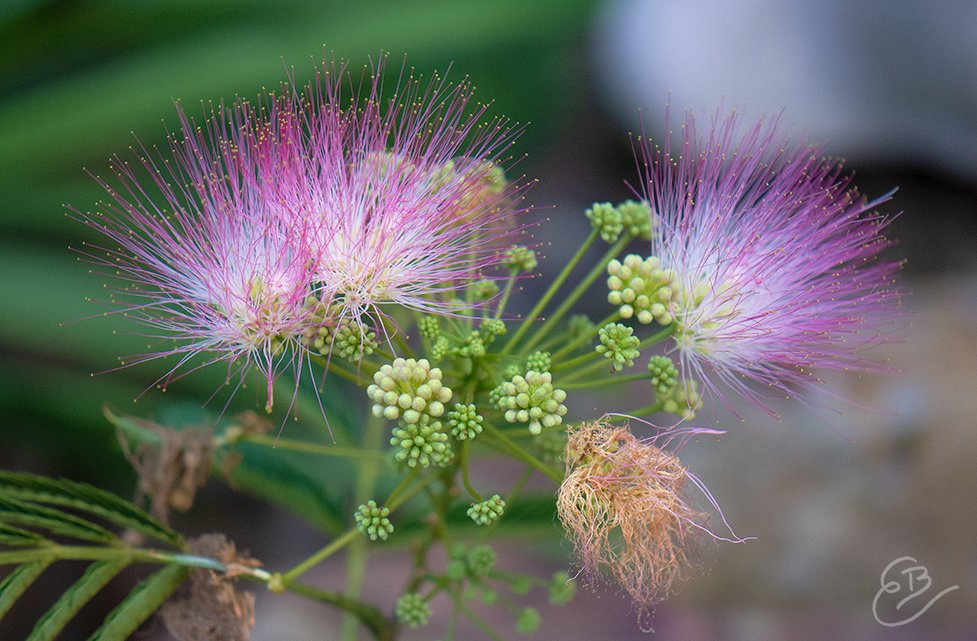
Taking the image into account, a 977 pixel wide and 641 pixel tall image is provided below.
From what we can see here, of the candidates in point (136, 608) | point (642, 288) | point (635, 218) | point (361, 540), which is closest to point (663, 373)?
point (642, 288)

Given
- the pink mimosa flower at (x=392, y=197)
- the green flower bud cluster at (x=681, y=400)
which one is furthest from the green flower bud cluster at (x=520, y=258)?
the green flower bud cluster at (x=681, y=400)

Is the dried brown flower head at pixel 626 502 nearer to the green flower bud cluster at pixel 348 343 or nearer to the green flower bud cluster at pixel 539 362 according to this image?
the green flower bud cluster at pixel 539 362

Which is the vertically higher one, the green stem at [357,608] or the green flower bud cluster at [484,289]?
the green flower bud cluster at [484,289]

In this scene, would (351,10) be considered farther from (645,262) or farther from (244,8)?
(645,262)

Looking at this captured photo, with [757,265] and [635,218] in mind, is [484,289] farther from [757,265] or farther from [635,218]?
[757,265]

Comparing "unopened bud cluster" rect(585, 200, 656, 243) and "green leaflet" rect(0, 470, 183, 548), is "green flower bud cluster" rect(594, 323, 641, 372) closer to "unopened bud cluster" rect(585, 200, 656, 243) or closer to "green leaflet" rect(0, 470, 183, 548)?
"unopened bud cluster" rect(585, 200, 656, 243)

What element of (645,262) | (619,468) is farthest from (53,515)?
(645,262)

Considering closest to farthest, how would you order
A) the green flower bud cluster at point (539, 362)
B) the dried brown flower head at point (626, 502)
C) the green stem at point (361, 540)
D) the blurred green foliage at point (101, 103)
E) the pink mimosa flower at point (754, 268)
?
the dried brown flower head at point (626, 502)
the green flower bud cluster at point (539, 362)
the pink mimosa flower at point (754, 268)
the green stem at point (361, 540)
the blurred green foliage at point (101, 103)
